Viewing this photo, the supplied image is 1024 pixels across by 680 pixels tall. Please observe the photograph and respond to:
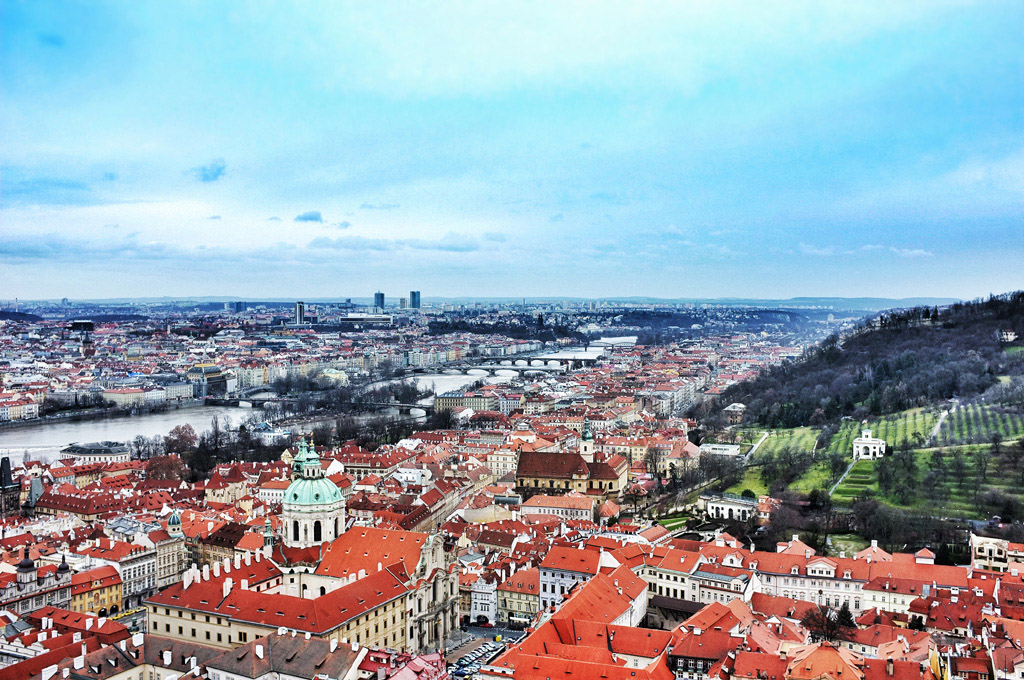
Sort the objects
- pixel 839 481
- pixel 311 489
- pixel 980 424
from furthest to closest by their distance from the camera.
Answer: pixel 980 424 → pixel 839 481 → pixel 311 489

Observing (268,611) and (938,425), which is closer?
(268,611)

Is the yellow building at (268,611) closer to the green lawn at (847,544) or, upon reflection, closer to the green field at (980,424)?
the green lawn at (847,544)

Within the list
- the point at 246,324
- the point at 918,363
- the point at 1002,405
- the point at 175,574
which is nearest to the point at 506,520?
the point at 175,574

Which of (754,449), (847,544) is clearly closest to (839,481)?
(847,544)

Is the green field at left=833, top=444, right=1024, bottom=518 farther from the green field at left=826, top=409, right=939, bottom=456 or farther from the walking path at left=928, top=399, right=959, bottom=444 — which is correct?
the green field at left=826, top=409, right=939, bottom=456

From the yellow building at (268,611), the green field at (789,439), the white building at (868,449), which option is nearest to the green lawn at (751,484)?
the green field at (789,439)

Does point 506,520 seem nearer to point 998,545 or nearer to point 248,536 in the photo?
point 248,536

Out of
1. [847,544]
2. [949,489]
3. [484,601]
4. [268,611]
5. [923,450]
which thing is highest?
[923,450]

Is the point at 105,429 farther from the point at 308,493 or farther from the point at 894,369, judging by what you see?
the point at 894,369
